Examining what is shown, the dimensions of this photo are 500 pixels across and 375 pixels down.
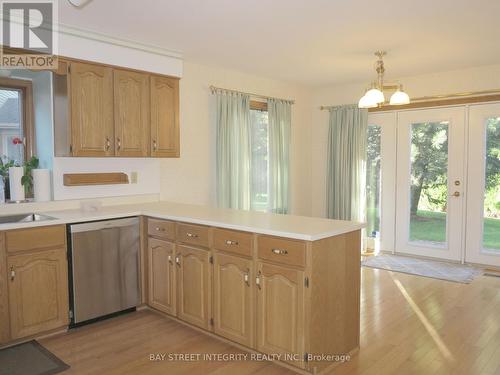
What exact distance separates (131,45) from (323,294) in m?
2.83

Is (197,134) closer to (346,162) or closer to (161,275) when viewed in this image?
(161,275)

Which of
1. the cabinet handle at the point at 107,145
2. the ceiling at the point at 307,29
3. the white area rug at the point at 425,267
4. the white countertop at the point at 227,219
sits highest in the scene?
the ceiling at the point at 307,29

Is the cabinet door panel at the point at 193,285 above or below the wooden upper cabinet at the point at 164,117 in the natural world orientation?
below

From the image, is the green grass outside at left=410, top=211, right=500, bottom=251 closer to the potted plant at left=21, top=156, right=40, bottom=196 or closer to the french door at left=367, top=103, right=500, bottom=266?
the french door at left=367, top=103, right=500, bottom=266

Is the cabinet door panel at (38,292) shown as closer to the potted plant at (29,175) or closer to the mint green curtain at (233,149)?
the potted plant at (29,175)

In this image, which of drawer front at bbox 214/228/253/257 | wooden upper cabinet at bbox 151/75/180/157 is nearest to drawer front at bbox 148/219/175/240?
drawer front at bbox 214/228/253/257

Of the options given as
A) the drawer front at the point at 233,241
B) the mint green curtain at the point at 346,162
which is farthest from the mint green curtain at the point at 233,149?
the drawer front at the point at 233,241

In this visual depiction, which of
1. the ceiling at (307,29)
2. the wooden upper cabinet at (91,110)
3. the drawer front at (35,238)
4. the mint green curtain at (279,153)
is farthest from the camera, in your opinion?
the mint green curtain at (279,153)

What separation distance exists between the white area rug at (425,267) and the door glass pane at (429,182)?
1.16 ft

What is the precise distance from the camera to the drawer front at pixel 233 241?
9.00ft

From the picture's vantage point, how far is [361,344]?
2975 mm

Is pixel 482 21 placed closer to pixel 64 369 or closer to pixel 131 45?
pixel 131 45

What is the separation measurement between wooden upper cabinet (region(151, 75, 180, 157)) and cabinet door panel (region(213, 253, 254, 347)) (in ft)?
5.09

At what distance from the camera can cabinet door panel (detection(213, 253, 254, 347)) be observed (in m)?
2.77
